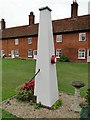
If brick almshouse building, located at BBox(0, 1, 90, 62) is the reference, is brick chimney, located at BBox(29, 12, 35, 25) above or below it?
above

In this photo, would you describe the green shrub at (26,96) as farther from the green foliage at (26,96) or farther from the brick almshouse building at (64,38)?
the brick almshouse building at (64,38)

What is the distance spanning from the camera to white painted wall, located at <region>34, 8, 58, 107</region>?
21.3 feet

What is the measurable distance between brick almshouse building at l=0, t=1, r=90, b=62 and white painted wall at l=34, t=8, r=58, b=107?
1878 centimetres

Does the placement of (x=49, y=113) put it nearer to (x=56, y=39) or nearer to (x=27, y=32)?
Answer: (x=56, y=39)

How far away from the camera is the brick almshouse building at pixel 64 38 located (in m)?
28.7

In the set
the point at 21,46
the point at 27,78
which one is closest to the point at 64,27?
the point at 21,46

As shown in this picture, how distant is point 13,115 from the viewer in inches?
232

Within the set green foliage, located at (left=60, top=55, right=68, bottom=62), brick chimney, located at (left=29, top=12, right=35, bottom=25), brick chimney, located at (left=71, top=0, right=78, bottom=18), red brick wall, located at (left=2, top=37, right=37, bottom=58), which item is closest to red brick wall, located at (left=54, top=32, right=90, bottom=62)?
green foliage, located at (left=60, top=55, right=68, bottom=62)

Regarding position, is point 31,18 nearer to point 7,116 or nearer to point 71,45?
point 71,45

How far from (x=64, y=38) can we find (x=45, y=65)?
2479cm

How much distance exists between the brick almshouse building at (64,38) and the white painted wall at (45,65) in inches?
740

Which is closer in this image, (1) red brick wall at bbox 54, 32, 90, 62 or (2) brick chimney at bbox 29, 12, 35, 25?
(1) red brick wall at bbox 54, 32, 90, 62

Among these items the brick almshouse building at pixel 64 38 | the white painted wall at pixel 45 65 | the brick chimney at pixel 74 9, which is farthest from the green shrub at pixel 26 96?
the brick chimney at pixel 74 9

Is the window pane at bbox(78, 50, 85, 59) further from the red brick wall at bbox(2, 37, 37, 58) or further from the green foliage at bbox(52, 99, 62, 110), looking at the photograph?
the green foliage at bbox(52, 99, 62, 110)
